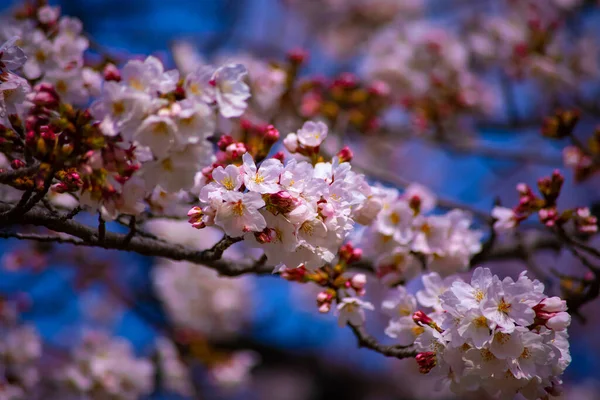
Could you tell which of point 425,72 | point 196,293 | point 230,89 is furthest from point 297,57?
point 196,293

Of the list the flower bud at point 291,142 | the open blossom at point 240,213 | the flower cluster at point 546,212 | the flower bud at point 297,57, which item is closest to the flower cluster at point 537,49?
the flower bud at point 297,57

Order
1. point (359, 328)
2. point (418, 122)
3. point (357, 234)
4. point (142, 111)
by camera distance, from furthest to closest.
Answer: point (418, 122)
point (357, 234)
point (359, 328)
point (142, 111)

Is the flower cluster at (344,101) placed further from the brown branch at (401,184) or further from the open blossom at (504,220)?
the open blossom at (504,220)

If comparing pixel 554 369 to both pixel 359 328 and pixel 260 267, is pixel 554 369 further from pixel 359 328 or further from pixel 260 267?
pixel 260 267

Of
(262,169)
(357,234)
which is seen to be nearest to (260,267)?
(357,234)

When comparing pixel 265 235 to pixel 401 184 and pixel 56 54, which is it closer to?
pixel 56 54

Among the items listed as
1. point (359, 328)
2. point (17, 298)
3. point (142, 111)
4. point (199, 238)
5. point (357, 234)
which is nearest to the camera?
point (142, 111)
